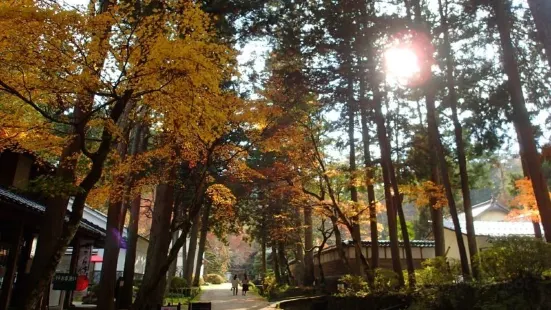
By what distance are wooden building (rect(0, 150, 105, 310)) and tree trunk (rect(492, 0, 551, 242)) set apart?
1280 centimetres

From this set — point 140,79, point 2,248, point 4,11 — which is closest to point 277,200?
point 2,248

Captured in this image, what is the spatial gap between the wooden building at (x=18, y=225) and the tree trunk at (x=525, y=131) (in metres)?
12.8

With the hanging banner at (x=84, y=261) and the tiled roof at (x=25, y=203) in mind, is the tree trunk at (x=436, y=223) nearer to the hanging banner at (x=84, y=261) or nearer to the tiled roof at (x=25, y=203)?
the tiled roof at (x=25, y=203)

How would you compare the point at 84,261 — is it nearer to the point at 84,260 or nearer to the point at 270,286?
the point at 84,260

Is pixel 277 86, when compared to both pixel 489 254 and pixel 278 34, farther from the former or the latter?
pixel 489 254

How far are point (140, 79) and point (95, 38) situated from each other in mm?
972

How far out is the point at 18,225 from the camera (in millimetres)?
10430

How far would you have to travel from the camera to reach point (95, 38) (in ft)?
21.8

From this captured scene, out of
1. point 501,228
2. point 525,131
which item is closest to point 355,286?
point 525,131

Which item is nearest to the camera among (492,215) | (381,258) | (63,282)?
(63,282)

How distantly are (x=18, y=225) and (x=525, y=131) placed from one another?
13.8 meters

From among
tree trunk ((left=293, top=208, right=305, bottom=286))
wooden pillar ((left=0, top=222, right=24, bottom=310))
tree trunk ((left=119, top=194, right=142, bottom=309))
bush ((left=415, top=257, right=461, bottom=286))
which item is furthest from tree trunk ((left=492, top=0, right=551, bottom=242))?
tree trunk ((left=293, top=208, right=305, bottom=286))

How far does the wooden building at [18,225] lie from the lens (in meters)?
10.0

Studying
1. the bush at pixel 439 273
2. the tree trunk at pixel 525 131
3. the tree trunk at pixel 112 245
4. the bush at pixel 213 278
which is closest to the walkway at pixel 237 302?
the tree trunk at pixel 112 245
